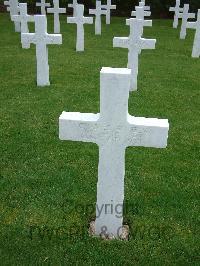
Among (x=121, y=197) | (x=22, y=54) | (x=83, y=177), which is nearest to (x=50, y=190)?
(x=83, y=177)

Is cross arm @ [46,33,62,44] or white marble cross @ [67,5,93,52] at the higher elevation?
cross arm @ [46,33,62,44]

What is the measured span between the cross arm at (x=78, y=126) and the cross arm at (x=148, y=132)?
277mm

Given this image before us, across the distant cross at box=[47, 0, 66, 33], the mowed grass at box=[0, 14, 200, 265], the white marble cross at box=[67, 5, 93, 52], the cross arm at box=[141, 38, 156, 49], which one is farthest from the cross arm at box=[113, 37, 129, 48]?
the distant cross at box=[47, 0, 66, 33]

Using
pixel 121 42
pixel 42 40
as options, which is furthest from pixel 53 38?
pixel 121 42

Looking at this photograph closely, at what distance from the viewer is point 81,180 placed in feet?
14.1

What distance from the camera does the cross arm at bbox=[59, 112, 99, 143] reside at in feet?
9.77

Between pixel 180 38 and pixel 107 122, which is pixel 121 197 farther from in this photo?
pixel 180 38

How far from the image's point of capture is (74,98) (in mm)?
6852

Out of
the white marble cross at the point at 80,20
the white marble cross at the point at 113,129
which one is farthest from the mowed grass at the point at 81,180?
the white marble cross at the point at 80,20

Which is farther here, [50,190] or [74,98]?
[74,98]

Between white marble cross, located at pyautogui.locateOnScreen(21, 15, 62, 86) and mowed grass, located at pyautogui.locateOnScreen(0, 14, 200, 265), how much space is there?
0.25 meters

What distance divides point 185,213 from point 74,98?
3.58 m

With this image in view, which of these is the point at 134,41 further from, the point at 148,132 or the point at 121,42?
the point at 148,132

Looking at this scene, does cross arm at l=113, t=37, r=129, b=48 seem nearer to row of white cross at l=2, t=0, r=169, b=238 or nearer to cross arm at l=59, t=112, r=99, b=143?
row of white cross at l=2, t=0, r=169, b=238
